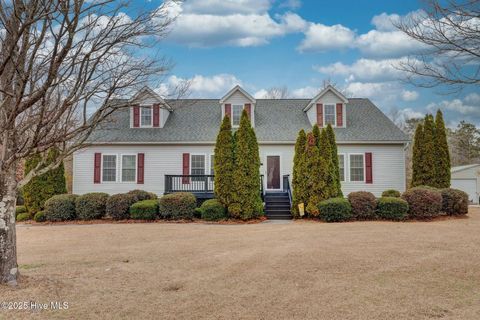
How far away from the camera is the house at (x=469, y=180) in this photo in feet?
91.9

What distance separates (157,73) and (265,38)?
34.5ft

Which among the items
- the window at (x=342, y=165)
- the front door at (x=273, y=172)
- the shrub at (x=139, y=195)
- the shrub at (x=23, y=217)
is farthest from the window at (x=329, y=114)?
the shrub at (x=23, y=217)

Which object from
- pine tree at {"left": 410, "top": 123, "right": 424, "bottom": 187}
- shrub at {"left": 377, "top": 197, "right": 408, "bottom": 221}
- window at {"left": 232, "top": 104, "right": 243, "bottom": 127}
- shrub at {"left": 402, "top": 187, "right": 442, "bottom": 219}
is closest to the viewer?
shrub at {"left": 377, "top": 197, "right": 408, "bottom": 221}

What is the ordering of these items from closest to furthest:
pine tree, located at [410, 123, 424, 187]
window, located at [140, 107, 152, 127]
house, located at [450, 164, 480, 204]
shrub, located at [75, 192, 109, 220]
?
shrub, located at [75, 192, 109, 220] → pine tree, located at [410, 123, 424, 187] → window, located at [140, 107, 152, 127] → house, located at [450, 164, 480, 204]

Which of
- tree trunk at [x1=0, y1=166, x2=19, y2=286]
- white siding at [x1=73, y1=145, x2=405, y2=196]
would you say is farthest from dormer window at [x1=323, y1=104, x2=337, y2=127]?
tree trunk at [x1=0, y1=166, x2=19, y2=286]

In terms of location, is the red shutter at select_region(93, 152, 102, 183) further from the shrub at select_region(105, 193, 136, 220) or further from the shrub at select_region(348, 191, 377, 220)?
the shrub at select_region(348, 191, 377, 220)

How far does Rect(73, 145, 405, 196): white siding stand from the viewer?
1844 cm

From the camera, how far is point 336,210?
43.4 feet

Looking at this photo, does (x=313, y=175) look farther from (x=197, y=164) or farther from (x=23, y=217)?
(x=23, y=217)

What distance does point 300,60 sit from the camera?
17969mm

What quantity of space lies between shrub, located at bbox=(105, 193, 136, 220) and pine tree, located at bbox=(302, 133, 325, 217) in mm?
7199

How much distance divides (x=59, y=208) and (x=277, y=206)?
29.8ft

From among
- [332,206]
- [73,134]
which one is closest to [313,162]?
[332,206]

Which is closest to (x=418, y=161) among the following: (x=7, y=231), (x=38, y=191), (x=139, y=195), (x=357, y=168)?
(x=357, y=168)
